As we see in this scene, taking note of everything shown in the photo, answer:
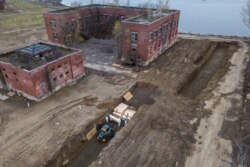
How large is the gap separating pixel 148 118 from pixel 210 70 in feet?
68.4

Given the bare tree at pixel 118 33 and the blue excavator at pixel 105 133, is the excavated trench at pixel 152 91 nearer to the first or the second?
the blue excavator at pixel 105 133

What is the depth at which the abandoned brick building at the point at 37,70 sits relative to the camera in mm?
29141

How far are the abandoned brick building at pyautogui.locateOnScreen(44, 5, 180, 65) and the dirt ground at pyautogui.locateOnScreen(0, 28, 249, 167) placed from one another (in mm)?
4005

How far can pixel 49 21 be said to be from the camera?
4856 centimetres

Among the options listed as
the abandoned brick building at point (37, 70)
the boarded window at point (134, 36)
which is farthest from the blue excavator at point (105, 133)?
the boarded window at point (134, 36)

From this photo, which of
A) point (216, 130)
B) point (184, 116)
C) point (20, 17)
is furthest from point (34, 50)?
point (20, 17)

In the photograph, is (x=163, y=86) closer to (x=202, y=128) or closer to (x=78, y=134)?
(x=202, y=128)

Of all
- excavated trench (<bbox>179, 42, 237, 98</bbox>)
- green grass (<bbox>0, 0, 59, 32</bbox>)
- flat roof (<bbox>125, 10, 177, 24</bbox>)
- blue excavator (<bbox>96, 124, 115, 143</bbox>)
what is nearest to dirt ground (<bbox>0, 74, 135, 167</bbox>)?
blue excavator (<bbox>96, 124, 115, 143</bbox>)

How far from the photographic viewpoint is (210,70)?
40.2 metres

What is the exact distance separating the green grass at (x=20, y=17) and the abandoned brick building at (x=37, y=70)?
40.9m

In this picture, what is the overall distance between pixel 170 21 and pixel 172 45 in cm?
662

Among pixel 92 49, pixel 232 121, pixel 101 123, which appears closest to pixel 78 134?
pixel 101 123

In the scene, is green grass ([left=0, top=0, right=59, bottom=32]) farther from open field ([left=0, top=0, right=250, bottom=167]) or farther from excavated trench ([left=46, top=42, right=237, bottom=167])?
excavated trench ([left=46, top=42, right=237, bottom=167])

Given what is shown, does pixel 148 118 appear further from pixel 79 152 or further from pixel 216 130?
pixel 79 152
